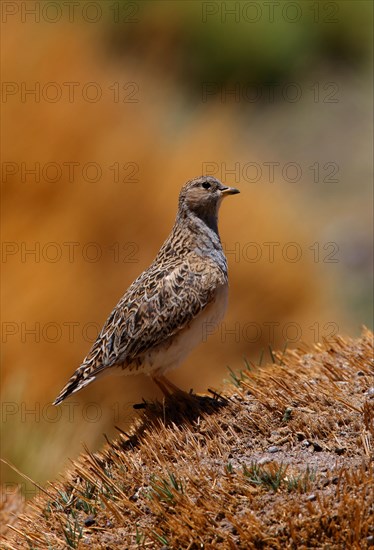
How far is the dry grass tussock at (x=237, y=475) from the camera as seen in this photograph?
17.0ft

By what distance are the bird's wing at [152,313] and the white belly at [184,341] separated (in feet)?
0.15

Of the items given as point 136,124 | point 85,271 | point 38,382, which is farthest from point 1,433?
point 136,124

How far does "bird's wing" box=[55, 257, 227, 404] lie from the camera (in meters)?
6.95

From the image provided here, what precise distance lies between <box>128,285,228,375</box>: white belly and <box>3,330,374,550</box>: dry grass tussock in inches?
12.5

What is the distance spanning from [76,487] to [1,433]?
3204 millimetres

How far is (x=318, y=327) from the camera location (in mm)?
11148

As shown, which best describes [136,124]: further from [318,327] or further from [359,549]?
[359,549]
